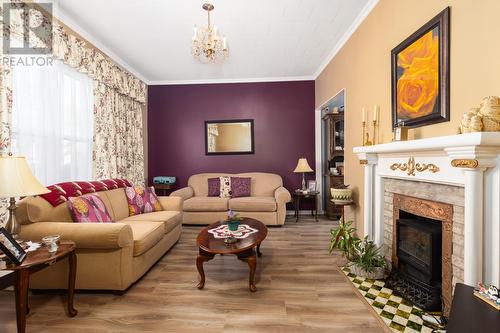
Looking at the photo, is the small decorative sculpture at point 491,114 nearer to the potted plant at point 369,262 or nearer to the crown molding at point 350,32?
the potted plant at point 369,262

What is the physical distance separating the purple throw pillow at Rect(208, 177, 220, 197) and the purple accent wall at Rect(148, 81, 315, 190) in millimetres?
461

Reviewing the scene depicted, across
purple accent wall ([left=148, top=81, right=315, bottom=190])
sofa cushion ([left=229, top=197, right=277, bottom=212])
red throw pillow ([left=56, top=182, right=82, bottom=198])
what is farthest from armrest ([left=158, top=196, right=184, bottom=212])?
purple accent wall ([left=148, top=81, right=315, bottom=190])

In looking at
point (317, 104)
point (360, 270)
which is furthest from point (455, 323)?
point (317, 104)

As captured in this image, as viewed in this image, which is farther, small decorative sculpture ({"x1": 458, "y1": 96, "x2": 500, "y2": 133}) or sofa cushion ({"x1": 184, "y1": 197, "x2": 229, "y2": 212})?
sofa cushion ({"x1": 184, "y1": 197, "x2": 229, "y2": 212})

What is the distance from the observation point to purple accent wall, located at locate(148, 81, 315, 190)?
5402 millimetres

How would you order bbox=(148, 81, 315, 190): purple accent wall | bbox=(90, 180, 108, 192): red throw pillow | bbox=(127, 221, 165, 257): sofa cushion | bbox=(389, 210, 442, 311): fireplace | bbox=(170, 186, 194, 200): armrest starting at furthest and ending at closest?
bbox=(148, 81, 315, 190): purple accent wall < bbox=(170, 186, 194, 200): armrest < bbox=(90, 180, 108, 192): red throw pillow < bbox=(127, 221, 165, 257): sofa cushion < bbox=(389, 210, 442, 311): fireplace

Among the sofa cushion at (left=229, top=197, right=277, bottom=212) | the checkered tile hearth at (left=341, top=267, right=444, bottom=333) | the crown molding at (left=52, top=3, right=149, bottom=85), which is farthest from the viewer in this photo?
the sofa cushion at (left=229, top=197, right=277, bottom=212)

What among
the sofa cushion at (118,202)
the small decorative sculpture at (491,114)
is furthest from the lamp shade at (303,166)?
the small decorative sculpture at (491,114)

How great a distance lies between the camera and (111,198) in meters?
3.25

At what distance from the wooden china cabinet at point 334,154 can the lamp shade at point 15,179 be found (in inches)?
172

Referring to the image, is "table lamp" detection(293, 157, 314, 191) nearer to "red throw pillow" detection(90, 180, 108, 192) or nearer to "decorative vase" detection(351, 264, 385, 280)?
"decorative vase" detection(351, 264, 385, 280)

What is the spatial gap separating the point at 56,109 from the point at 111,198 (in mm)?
1220

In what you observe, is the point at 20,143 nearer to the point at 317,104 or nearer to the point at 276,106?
the point at 276,106

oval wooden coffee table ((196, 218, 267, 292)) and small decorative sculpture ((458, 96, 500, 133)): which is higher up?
small decorative sculpture ((458, 96, 500, 133))
